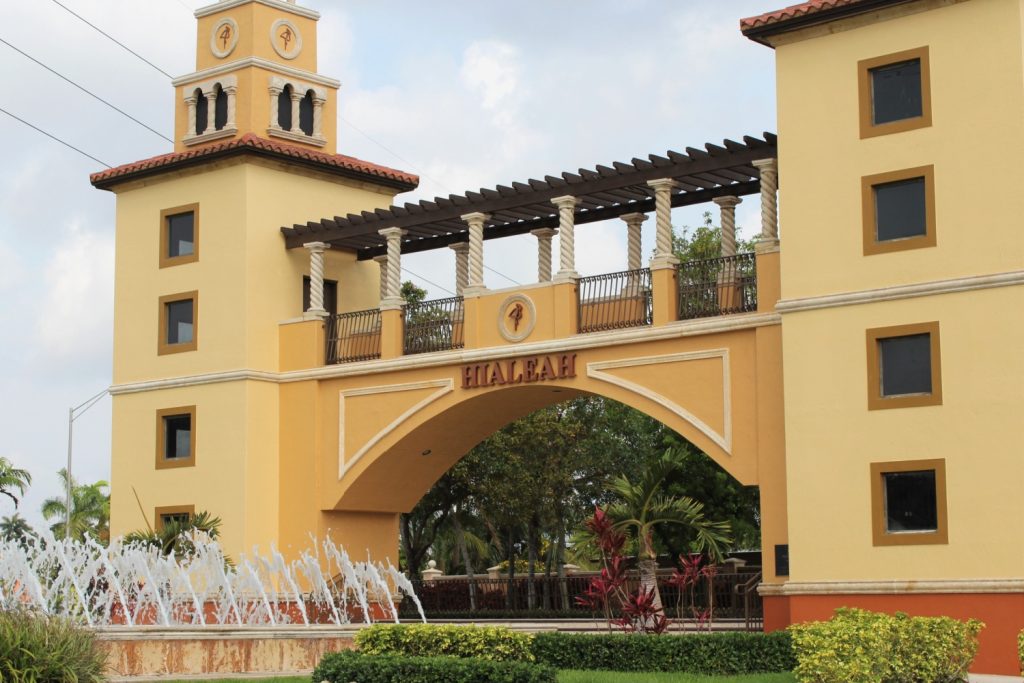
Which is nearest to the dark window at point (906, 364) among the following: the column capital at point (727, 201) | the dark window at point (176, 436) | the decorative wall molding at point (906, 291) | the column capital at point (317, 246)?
the decorative wall molding at point (906, 291)

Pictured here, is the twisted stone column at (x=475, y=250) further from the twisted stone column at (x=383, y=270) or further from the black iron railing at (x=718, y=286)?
the twisted stone column at (x=383, y=270)

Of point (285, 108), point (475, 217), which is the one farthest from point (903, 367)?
point (285, 108)

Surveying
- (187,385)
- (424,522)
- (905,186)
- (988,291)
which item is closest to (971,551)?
(988,291)

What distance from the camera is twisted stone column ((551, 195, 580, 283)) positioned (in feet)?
87.8

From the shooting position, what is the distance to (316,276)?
1203 inches

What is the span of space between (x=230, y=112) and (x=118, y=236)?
11.6 ft

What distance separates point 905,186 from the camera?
22.6 m

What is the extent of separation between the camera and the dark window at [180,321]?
3134 cm

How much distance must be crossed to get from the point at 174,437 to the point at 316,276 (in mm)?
4386

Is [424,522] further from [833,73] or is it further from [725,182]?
[833,73]

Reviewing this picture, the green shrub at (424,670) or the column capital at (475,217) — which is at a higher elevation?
the column capital at (475,217)

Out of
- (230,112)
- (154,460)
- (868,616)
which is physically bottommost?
(868,616)

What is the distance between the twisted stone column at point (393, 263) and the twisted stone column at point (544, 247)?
8.24ft

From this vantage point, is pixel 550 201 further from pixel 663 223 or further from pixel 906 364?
pixel 906 364
